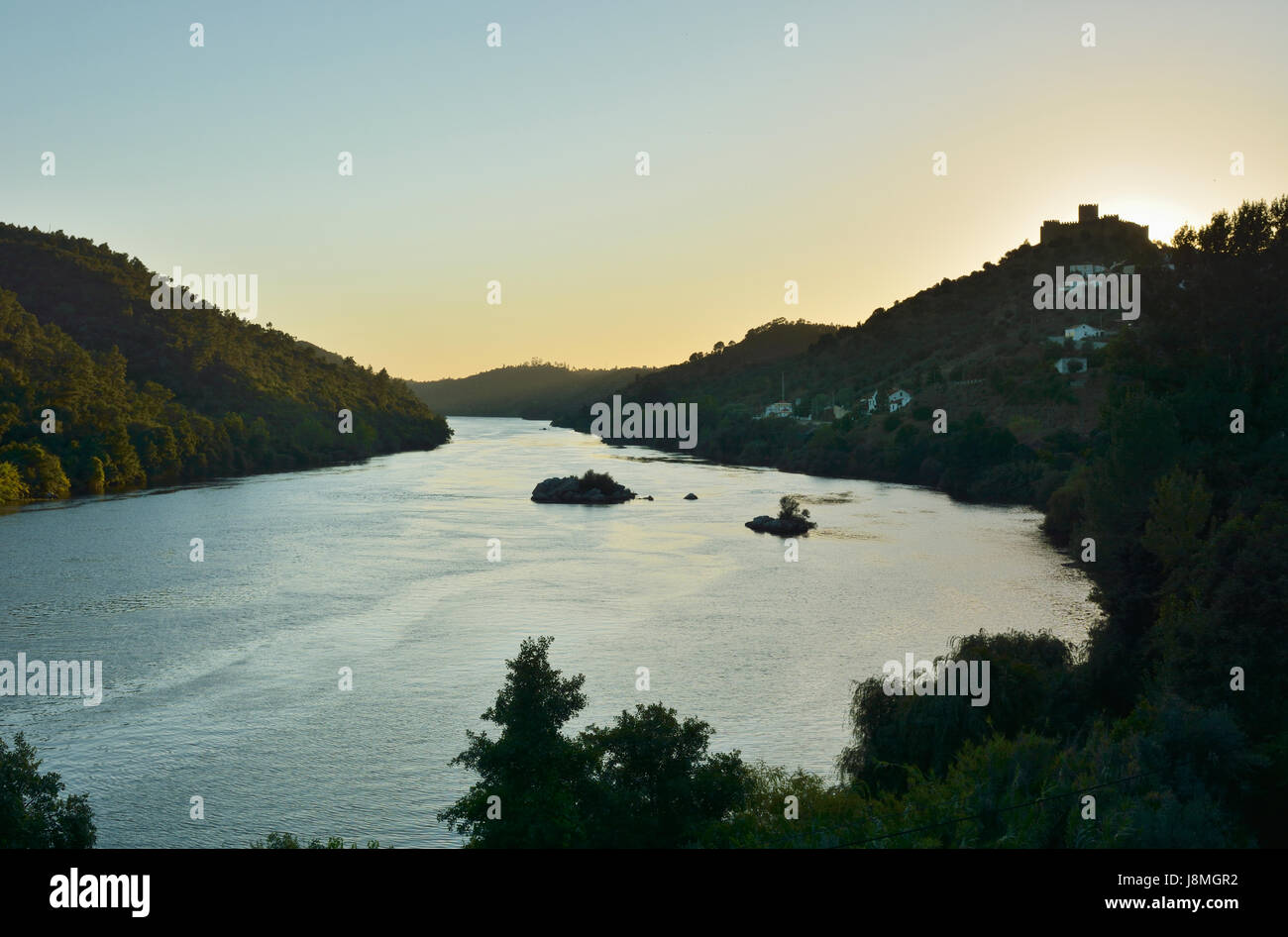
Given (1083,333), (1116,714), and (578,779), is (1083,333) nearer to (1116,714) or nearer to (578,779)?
(1116,714)

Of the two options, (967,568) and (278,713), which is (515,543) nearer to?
(967,568)

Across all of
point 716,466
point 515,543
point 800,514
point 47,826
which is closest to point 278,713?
point 47,826

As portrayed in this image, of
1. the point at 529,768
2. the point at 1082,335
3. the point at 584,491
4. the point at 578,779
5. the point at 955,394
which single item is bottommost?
the point at 578,779

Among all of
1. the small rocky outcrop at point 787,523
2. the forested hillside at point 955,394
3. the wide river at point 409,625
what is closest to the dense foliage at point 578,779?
the wide river at point 409,625

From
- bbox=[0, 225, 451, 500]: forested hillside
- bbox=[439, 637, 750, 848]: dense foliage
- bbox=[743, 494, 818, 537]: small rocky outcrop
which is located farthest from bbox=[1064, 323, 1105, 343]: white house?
bbox=[439, 637, 750, 848]: dense foliage

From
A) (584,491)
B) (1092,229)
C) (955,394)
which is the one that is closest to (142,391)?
(584,491)
